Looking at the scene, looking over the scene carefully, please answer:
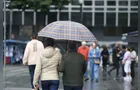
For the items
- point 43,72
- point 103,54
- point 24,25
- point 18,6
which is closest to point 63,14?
point 24,25

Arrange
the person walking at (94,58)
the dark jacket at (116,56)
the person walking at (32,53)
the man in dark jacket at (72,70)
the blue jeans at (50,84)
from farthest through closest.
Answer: the dark jacket at (116,56)
the person walking at (94,58)
the person walking at (32,53)
the blue jeans at (50,84)
the man in dark jacket at (72,70)

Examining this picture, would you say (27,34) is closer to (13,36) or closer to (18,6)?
(13,36)

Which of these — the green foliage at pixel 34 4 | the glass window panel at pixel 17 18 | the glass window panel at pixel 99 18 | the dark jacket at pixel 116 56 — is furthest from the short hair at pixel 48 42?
the glass window panel at pixel 99 18

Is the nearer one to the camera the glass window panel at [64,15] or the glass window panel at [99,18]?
the glass window panel at [64,15]

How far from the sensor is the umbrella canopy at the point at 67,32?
8430 mm

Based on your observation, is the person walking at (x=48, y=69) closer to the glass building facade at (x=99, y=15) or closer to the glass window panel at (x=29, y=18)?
the glass building facade at (x=99, y=15)

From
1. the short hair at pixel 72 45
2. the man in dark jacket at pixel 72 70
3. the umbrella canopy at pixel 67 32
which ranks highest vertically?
the umbrella canopy at pixel 67 32

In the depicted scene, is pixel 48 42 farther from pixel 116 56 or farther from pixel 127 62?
Result: pixel 116 56

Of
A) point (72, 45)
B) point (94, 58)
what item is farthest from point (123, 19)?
point (72, 45)

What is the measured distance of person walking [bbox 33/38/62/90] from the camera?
863 cm

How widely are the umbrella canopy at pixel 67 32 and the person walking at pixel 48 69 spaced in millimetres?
334

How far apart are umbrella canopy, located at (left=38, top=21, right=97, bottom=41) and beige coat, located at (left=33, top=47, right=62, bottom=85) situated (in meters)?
0.34

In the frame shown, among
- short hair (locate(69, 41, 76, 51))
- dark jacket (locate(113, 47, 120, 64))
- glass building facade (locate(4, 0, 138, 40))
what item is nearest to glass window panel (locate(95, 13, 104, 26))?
glass building facade (locate(4, 0, 138, 40))

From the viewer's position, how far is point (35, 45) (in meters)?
13.1
